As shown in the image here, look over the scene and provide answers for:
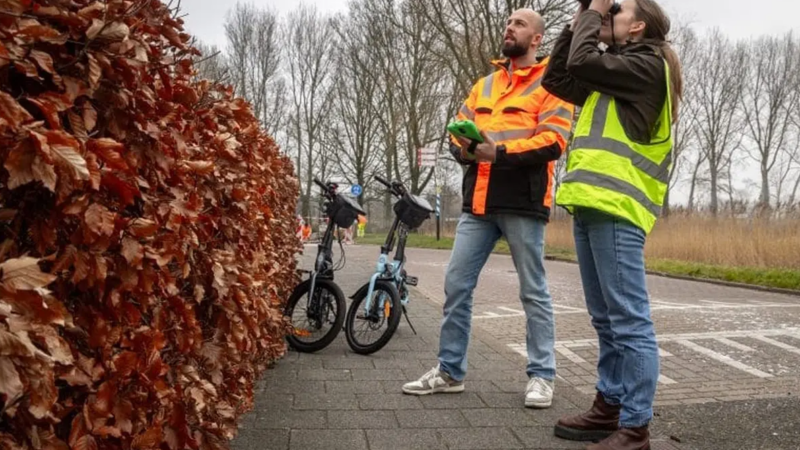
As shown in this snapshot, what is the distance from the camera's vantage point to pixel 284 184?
582cm

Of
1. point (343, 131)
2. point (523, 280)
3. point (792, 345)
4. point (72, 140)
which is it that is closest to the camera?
point (72, 140)

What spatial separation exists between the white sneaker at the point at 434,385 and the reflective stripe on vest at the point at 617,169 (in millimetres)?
1416

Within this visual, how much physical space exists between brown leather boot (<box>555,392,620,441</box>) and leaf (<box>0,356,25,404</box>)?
2612 mm

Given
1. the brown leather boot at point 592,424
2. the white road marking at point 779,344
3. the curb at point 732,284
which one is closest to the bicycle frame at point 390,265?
the brown leather boot at point 592,424

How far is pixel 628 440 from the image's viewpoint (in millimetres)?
2840

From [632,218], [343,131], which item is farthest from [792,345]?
[343,131]

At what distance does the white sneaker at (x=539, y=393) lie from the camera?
11.9 ft

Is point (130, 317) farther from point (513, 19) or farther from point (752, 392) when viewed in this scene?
point (752, 392)

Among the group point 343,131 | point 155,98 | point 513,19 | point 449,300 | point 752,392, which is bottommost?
point 752,392

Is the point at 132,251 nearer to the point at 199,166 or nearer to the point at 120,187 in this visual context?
the point at 120,187

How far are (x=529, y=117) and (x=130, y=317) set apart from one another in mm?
2852

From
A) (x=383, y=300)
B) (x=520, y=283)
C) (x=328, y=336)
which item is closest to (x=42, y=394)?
(x=520, y=283)

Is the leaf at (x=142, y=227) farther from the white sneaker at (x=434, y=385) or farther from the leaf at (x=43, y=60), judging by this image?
the white sneaker at (x=434, y=385)

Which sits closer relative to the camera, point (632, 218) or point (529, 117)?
point (632, 218)
